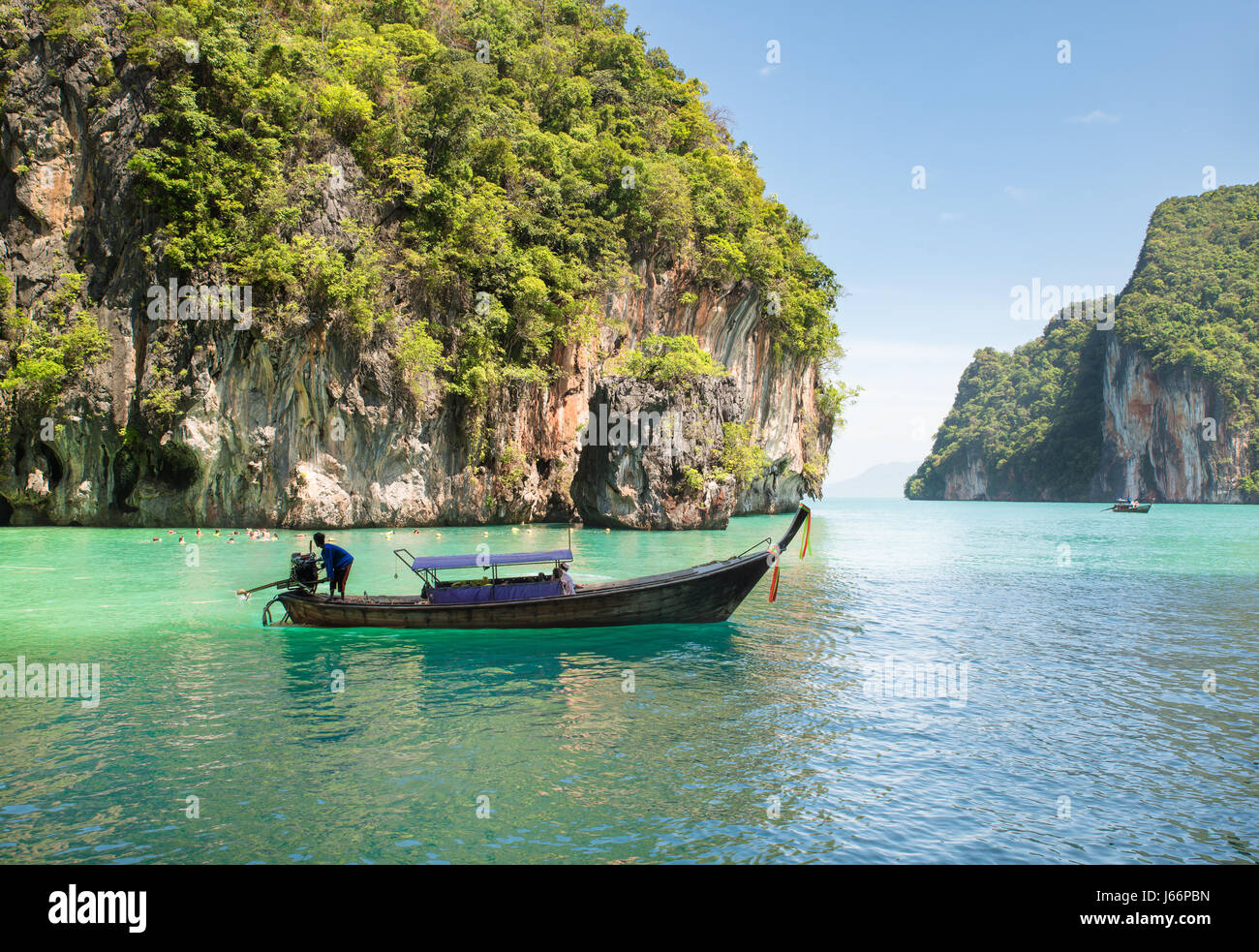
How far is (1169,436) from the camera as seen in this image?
81125 millimetres

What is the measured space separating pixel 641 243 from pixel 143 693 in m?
34.1

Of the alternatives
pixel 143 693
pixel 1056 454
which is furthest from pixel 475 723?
pixel 1056 454

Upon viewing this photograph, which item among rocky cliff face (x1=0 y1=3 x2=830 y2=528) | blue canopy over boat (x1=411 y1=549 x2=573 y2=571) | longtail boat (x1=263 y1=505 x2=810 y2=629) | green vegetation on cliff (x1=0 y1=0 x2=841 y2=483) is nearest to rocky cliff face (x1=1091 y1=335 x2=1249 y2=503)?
green vegetation on cliff (x1=0 y1=0 x2=841 y2=483)

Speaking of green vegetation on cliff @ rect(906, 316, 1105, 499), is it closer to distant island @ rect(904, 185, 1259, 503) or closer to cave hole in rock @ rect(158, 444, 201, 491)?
distant island @ rect(904, 185, 1259, 503)

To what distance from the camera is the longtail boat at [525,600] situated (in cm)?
1295

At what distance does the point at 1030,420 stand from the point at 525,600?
113632 mm

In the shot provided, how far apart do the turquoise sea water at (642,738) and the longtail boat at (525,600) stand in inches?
13.9

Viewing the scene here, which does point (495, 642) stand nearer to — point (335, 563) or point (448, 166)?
point (335, 563)

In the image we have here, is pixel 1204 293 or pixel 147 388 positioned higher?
pixel 1204 293

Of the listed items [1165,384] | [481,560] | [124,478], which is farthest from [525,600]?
[1165,384]

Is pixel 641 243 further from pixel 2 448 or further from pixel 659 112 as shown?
pixel 2 448

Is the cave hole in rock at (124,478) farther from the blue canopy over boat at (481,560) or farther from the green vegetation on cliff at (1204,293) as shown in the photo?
the green vegetation on cliff at (1204,293)

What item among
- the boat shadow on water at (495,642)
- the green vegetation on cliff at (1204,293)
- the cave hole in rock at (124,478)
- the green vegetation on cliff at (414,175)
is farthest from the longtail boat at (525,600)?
the green vegetation on cliff at (1204,293)

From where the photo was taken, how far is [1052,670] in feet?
37.1
